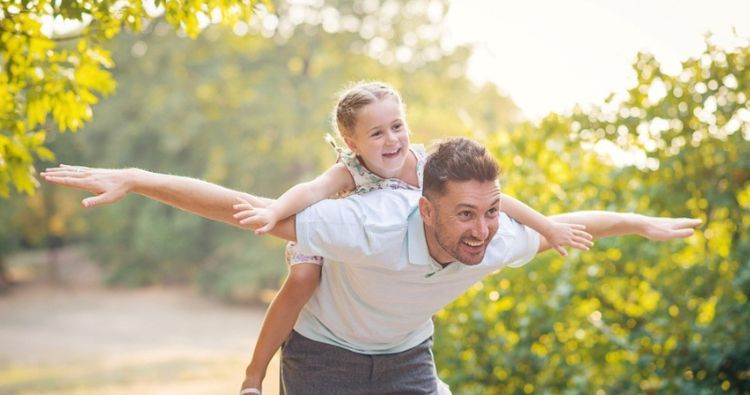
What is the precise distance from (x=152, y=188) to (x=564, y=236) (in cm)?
128

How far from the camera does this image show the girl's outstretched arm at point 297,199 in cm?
260

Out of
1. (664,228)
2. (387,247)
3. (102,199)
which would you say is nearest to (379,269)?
(387,247)

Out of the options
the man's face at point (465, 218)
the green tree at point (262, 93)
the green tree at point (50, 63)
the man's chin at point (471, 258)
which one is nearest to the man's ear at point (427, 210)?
the man's face at point (465, 218)

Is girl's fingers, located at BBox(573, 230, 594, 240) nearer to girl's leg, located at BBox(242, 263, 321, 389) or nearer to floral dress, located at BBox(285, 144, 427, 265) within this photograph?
floral dress, located at BBox(285, 144, 427, 265)

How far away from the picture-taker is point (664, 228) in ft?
10.6

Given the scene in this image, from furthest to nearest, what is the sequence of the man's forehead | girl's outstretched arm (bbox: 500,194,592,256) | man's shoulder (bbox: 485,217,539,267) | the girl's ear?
the girl's ear
girl's outstretched arm (bbox: 500,194,592,256)
man's shoulder (bbox: 485,217,539,267)
the man's forehead

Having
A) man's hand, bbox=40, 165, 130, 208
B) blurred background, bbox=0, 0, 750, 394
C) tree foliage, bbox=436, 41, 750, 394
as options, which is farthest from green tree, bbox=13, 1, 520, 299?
man's hand, bbox=40, 165, 130, 208

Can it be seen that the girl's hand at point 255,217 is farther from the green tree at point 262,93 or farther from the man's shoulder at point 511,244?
the green tree at point 262,93

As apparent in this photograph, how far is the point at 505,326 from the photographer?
Answer: 17.2 ft

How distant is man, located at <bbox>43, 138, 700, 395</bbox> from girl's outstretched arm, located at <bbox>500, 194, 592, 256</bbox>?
25 millimetres

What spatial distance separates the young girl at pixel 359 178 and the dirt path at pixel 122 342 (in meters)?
9.45

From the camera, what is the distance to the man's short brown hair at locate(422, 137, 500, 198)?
2.72 meters

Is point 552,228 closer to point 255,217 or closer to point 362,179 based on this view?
point 362,179

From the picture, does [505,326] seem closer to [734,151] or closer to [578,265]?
[578,265]
